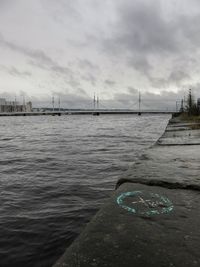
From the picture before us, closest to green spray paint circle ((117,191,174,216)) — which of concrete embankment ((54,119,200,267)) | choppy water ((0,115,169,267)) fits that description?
concrete embankment ((54,119,200,267))

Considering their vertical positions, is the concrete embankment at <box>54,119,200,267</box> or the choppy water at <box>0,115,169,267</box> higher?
the concrete embankment at <box>54,119,200,267</box>

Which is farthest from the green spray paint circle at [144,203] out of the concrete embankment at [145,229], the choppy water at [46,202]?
the choppy water at [46,202]

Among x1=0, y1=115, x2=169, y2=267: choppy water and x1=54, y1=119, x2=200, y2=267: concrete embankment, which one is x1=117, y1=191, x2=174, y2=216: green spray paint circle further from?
x1=0, y1=115, x2=169, y2=267: choppy water

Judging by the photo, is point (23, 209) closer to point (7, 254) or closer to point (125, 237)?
point (7, 254)

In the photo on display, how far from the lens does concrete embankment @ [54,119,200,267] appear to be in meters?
2.73

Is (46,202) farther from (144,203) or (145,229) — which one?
(145,229)

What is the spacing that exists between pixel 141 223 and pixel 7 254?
8.36ft

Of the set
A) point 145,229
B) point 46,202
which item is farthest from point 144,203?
point 46,202

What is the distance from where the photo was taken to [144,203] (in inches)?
168

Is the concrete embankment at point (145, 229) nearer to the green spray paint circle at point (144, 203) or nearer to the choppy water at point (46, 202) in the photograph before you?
the green spray paint circle at point (144, 203)

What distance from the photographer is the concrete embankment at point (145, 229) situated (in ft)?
8.96

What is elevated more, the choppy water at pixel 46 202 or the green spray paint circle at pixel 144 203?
the green spray paint circle at pixel 144 203

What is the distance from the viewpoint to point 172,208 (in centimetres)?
407

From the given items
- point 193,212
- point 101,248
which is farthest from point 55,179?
point 101,248
